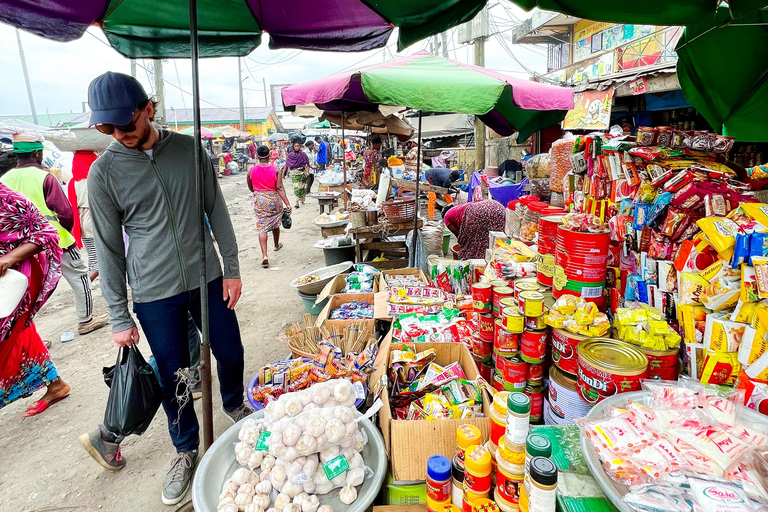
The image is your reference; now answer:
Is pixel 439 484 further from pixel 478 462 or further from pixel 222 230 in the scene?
pixel 222 230

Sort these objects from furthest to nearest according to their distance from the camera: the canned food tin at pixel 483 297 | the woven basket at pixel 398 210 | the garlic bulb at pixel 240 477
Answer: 1. the woven basket at pixel 398 210
2. the canned food tin at pixel 483 297
3. the garlic bulb at pixel 240 477

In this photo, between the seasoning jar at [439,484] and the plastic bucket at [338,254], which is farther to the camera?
the plastic bucket at [338,254]

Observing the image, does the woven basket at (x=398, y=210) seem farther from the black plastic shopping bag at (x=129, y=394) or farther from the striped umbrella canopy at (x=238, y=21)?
the black plastic shopping bag at (x=129, y=394)

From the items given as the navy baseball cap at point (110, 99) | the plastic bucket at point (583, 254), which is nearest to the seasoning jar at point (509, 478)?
the plastic bucket at point (583, 254)

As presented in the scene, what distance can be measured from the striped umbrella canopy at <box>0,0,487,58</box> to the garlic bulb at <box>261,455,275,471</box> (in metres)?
2.21

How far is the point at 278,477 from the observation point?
5.68ft

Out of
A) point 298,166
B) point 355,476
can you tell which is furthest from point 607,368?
point 298,166

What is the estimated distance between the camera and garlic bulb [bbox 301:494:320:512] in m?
1.66

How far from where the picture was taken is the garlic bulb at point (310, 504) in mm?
1663

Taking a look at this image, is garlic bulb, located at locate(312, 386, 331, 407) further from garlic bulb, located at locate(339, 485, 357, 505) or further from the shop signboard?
the shop signboard

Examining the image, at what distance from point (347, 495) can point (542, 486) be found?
36.2 inches

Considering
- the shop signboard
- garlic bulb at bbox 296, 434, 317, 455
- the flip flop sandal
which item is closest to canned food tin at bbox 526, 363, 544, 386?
garlic bulb at bbox 296, 434, 317, 455

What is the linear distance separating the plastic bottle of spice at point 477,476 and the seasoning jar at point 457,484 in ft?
0.17

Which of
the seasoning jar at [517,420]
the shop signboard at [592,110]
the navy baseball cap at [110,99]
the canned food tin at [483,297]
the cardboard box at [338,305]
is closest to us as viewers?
the seasoning jar at [517,420]
